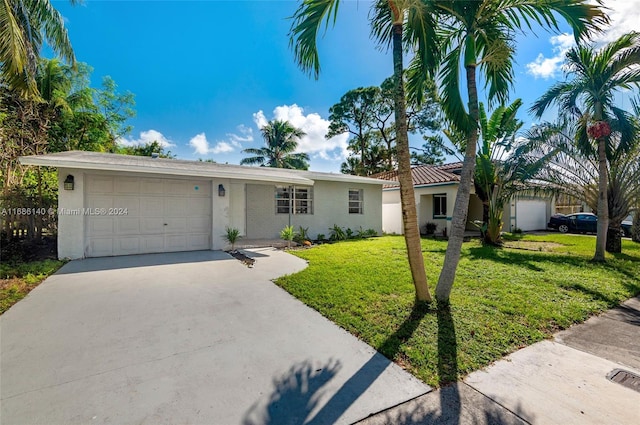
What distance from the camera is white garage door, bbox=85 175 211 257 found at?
836cm

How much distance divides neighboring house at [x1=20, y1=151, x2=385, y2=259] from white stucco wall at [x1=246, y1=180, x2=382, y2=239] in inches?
1.8

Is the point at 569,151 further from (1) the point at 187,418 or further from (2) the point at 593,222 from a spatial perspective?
(1) the point at 187,418

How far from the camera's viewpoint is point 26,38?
8.40m

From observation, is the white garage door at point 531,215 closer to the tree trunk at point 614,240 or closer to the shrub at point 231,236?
the tree trunk at point 614,240

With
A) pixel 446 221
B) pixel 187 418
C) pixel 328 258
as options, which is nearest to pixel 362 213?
pixel 446 221

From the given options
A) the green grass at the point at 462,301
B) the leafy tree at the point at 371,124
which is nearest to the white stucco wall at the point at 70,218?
the green grass at the point at 462,301

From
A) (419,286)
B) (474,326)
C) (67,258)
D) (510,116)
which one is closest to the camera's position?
(474,326)

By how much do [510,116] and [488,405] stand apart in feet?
41.9

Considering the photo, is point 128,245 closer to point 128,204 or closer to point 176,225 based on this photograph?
point 128,204

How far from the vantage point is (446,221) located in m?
15.7

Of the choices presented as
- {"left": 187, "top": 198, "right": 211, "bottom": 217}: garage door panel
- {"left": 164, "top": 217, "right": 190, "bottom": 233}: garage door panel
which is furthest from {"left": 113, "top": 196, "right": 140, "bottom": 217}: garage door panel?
{"left": 187, "top": 198, "right": 211, "bottom": 217}: garage door panel

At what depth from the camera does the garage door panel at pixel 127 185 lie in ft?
28.3

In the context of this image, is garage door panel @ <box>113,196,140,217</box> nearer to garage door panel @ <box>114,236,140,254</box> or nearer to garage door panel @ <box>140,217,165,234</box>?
garage door panel @ <box>140,217,165,234</box>

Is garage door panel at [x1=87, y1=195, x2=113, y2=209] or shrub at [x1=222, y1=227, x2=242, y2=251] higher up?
garage door panel at [x1=87, y1=195, x2=113, y2=209]
